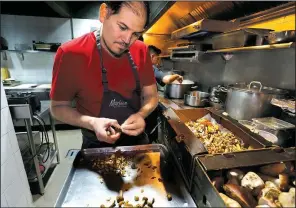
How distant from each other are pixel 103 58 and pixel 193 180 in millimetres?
762

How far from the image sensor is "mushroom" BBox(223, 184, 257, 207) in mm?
610

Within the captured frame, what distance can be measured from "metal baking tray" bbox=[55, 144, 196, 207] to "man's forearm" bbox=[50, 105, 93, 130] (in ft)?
0.51

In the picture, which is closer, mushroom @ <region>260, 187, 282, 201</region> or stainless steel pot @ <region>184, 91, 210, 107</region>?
mushroom @ <region>260, 187, 282, 201</region>

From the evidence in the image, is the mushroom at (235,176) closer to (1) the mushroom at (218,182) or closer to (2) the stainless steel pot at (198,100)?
(1) the mushroom at (218,182)

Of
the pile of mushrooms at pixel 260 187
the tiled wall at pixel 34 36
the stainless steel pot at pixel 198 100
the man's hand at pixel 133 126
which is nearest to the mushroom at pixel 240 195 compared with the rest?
the pile of mushrooms at pixel 260 187

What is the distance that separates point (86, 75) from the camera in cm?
94

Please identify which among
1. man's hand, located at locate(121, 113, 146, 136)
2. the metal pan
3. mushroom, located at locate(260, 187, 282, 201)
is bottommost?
mushroom, located at locate(260, 187, 282, 201)

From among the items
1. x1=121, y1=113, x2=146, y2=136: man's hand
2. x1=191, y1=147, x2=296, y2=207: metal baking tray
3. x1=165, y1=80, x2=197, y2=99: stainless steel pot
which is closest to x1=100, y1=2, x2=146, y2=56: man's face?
x1=121, y1=113, x2=146, y2=136: man's hand

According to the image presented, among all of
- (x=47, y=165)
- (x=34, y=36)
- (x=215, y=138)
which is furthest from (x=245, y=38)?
(x=34, y=36)

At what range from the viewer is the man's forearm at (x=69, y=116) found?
903 millimetres

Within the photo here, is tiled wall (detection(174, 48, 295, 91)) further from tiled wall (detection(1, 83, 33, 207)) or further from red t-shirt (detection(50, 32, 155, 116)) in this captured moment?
tiled wall (detection(1, 83, 33, 207))

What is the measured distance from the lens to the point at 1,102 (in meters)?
0.57

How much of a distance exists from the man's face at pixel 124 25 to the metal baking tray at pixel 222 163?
2.02 ft

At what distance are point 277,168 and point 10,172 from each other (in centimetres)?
93
